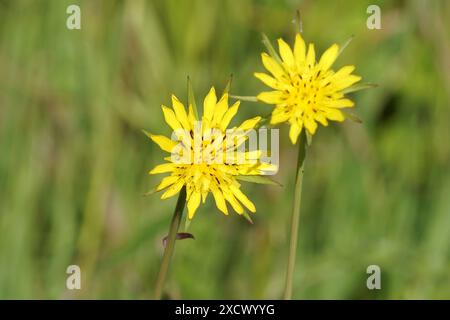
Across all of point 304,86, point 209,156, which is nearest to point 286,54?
point 304,86

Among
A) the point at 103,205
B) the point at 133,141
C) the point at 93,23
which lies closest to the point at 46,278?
the point at 103,205

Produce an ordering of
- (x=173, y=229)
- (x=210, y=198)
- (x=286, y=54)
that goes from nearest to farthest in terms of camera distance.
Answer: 1. (x=173, y=229)
2. (x=286, y=54)
3. (x=210, y=198)

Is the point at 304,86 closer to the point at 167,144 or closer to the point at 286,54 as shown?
the point at 286,54

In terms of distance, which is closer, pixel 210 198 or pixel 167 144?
pixel 167 144

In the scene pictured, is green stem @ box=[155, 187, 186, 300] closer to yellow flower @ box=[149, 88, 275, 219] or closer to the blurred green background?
yellow flower @ box=[149, 88, 275, 219]

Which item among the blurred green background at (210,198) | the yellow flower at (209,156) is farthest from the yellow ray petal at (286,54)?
the blurred green background at (210,198)

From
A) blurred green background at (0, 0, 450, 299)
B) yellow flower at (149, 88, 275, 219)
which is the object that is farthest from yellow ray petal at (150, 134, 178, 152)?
blurred green background at (0, 0, 450, 299)

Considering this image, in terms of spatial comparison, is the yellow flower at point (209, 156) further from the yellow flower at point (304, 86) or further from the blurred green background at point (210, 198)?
the blurred green background at point (210, 198)
